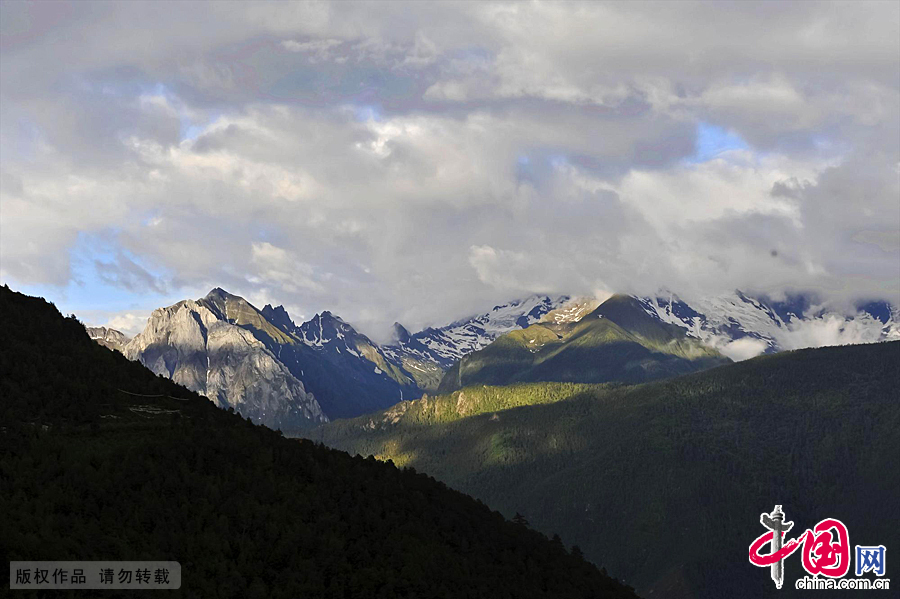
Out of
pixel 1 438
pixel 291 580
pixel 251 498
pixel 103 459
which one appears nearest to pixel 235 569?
pixel 291 580

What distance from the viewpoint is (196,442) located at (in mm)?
199500

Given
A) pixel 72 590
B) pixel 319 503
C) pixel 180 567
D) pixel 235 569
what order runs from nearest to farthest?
1. pixel 72 590
2. pixel 180 567
3. pixel 235 569
4. pixel 319 503

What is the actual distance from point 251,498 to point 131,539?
29067 millimetres

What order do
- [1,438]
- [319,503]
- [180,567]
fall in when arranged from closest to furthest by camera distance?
1. [180,567]
2. [1,438]
3. [319,503]

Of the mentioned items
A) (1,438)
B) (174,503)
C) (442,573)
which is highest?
(1,438)

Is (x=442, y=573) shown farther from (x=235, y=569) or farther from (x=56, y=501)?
(x=56, y=501)

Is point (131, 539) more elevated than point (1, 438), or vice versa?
point (1, 438)

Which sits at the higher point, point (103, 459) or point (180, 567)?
point (103, 459)

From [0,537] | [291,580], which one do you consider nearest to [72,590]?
[0,537]

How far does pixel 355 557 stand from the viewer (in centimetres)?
18325

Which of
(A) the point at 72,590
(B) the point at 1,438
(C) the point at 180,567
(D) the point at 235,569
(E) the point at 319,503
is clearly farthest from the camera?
(E) the point at 319,503

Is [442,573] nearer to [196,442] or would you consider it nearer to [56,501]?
[196,442]

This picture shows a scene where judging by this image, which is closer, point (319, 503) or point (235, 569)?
point (235, 569)

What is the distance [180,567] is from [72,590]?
19.9 meters
